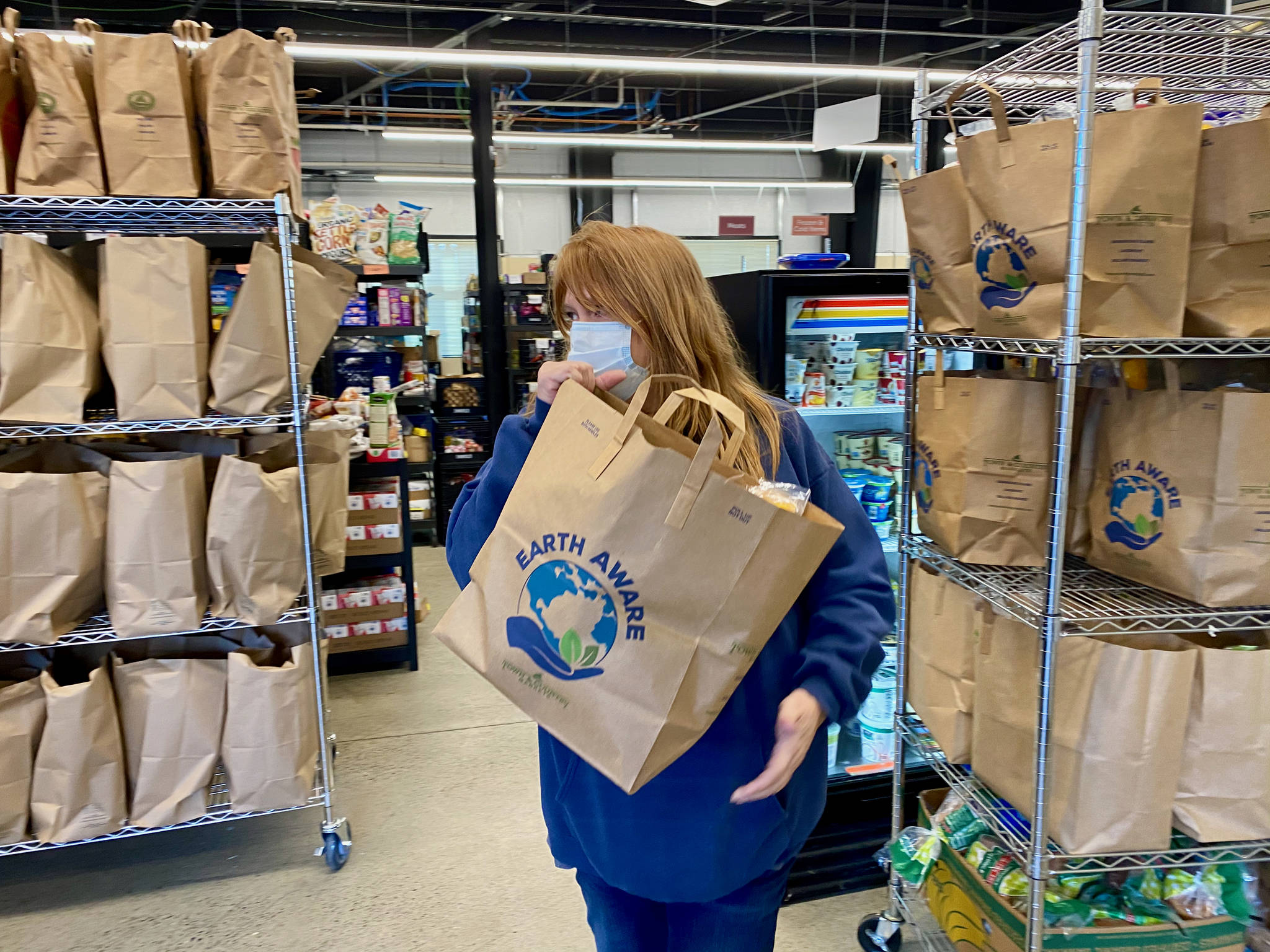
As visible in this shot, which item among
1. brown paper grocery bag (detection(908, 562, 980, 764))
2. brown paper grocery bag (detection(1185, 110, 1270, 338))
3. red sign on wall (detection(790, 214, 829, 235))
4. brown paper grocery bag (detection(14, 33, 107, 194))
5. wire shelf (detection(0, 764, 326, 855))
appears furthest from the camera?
red sign on wall (detection(790, 214, 829, 235))

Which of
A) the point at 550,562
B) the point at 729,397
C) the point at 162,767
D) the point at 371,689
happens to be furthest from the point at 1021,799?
the point at 371,689

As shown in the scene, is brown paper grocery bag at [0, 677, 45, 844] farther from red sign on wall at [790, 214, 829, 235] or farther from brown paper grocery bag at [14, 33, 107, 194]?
red sign on wall at [790, 214, 829, 235]

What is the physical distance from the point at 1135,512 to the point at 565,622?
126 cm

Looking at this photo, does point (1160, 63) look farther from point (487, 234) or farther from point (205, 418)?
point (487, 234)

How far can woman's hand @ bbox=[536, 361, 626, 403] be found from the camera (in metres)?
1.22

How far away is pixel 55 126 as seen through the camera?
2.31 m

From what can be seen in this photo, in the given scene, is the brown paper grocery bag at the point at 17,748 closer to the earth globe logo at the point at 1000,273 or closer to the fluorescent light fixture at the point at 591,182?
the earth globe logo at the point at 1000,273

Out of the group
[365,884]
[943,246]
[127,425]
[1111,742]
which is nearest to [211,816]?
[365,884]

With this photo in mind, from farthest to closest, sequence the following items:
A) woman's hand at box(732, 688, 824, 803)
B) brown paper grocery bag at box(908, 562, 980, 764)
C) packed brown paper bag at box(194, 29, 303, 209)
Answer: packed brown paper bag at box(194, 29, 303, 209) → brown paper grocery bag at box(908, 562, 980, 764) → woman's hand at box(732, 688, 824, 803)

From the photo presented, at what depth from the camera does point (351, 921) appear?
2.50 metres

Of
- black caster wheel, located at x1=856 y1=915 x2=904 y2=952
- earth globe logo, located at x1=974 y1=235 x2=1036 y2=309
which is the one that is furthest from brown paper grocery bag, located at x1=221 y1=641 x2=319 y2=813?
earth globe logo, located at x1=974 y1=235 x2=1036 y2=309

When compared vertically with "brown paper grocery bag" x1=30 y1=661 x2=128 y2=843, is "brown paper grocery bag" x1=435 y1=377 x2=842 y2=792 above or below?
above

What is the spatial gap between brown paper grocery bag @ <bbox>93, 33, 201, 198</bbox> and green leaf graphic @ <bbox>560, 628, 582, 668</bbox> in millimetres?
2028

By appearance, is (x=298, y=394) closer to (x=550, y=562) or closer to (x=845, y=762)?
(x=550, y=562)
